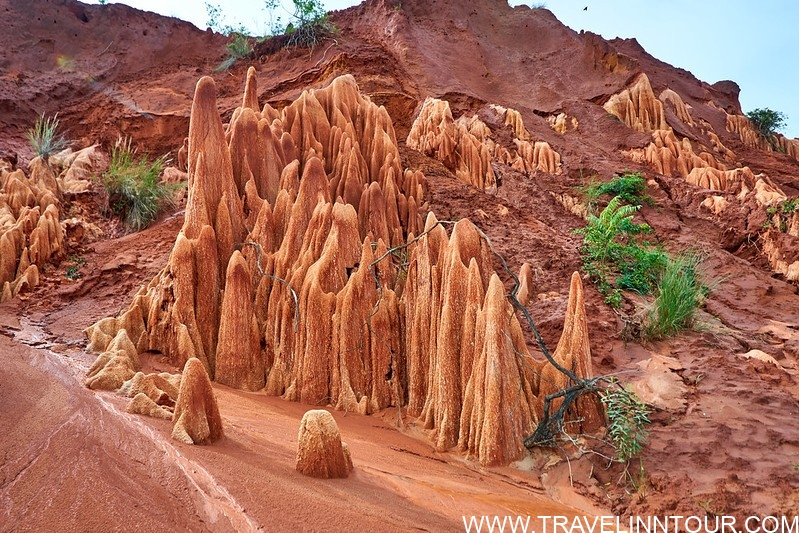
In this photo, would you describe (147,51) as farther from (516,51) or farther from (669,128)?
(669,128)

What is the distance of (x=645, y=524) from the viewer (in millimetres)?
3047

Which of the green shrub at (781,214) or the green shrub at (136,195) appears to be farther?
the green shrub at (136,195)

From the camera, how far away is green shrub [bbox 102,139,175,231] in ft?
31.9

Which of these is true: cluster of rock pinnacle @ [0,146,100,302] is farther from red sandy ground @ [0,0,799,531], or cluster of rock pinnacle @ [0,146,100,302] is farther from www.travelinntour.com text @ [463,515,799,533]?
www.travelinntour.com text @ [463,515,799,533]

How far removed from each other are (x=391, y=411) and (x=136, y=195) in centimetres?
809

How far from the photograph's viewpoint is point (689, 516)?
3.03 metres

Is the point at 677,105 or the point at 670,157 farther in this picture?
the point at 677,105

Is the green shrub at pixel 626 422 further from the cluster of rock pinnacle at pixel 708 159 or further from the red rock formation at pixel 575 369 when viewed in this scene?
the cluster of rock pinnacle at pixel 708 159

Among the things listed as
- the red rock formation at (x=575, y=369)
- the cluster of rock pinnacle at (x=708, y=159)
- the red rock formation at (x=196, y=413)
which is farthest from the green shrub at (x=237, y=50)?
the red rock formation at (x=196, y=413)

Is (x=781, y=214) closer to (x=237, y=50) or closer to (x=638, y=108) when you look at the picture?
(x=638, y=108)

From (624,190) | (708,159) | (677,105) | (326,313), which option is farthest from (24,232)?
(677,105)

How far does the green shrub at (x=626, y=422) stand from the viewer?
12.2 ft

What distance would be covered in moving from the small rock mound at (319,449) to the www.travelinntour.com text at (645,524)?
80cm

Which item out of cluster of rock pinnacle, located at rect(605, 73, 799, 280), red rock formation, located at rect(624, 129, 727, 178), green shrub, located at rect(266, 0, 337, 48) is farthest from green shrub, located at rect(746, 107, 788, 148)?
green shrub, located at rect(266, 0, 337, 48)
